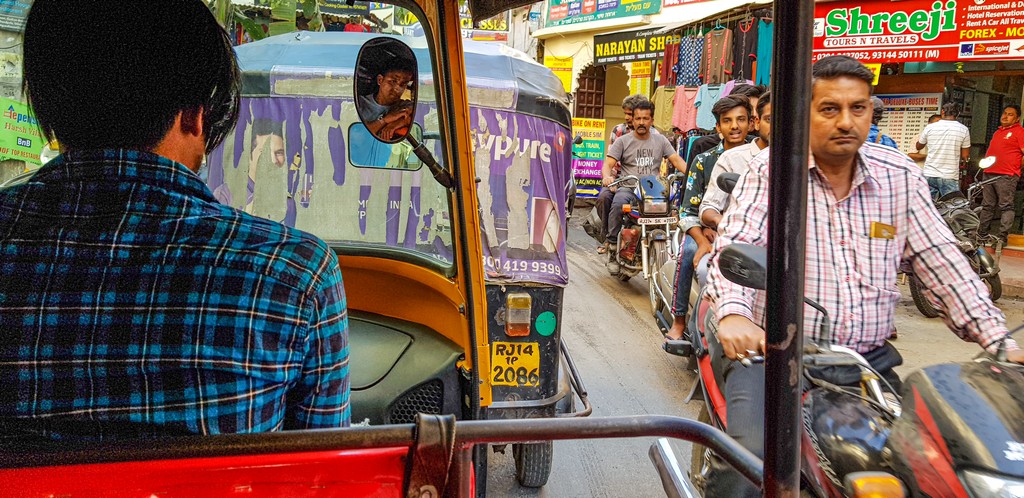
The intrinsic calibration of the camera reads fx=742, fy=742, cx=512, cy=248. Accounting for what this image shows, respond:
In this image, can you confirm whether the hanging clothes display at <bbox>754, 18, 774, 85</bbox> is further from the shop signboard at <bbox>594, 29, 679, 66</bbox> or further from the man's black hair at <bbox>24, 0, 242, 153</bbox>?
the man's black hair at <bbox>24, 0, 242, 153</bbox>

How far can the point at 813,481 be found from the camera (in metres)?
1.74

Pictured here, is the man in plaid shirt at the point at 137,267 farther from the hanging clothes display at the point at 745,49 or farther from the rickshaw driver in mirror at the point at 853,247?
the hanging clothes display at the point at 745,49

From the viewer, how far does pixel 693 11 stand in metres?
14.9

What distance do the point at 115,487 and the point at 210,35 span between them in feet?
2.44

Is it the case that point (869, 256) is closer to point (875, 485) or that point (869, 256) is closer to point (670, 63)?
point (875, 485)

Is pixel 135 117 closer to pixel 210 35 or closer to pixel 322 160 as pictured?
pixel 210 35

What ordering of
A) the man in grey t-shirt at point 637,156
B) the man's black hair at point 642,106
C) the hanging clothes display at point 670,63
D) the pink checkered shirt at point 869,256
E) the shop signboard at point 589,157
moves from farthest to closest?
the shop signboard at point 589,157
the hanging clothes display at point 670,63
the man in grey t-shirt at point 637,156
the man's black hair at point 642,106
the pink checkered shirt at point 869,256

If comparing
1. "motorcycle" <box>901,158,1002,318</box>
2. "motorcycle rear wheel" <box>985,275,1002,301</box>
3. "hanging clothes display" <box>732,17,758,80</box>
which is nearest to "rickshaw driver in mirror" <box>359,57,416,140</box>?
"motorcycle" <box>901,158,1002,318</box>

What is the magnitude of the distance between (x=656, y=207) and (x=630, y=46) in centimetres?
885

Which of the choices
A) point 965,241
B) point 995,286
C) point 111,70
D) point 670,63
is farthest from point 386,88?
point 670,63

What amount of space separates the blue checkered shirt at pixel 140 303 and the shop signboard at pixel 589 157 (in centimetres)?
1437

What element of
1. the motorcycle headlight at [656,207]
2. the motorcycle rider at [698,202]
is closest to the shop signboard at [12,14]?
the motorcycle rider at [698,202]

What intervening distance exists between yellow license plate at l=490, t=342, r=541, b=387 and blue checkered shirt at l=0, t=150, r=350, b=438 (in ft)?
7.28

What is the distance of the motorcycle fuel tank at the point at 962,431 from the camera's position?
1.25m
